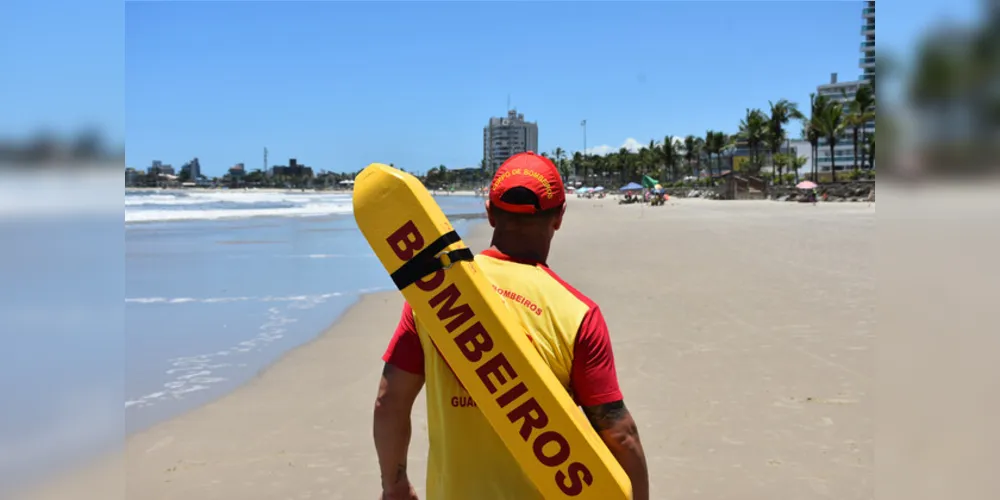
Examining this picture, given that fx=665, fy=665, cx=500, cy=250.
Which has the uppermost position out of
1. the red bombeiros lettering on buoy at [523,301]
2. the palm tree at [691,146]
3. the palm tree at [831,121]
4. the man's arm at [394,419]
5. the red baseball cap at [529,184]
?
the palm tree at [691,146]

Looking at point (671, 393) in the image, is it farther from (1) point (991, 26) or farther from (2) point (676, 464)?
(1) point (991, 26)

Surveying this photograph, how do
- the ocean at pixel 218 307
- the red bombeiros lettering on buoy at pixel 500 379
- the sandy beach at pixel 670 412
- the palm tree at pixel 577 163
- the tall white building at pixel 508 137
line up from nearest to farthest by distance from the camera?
the red bombeiros lettering on buoy at pixel 500 379 → the tall white building at pixel 508 137 → the sandy beach at pixel 670 412 → the ocean at pixel 218 307 → the palm tree at pixel 577 163

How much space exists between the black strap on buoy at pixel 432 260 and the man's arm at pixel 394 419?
0.32m

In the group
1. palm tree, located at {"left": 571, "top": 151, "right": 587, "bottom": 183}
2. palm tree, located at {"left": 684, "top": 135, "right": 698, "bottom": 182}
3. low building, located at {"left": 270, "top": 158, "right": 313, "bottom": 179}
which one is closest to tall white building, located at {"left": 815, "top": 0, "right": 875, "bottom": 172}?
palm tree, located at {"left": 684, "top": 135, "right": 698, "bottom": 182}

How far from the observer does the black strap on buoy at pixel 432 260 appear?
133cm

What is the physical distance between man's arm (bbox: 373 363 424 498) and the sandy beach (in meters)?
1.24

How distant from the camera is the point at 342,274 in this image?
1480 cm

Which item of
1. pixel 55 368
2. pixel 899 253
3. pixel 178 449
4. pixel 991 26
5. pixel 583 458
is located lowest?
pixel 178 449

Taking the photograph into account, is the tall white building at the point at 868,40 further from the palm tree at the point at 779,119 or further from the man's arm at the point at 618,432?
the palm tree at the point at 779,119

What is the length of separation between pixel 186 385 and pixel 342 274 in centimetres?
834

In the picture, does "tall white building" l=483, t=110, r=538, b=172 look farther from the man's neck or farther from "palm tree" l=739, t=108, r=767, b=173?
"palm tree" l=739, t=108, r=767, b=173

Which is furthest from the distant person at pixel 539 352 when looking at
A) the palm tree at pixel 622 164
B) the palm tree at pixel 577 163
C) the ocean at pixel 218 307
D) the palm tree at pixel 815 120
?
the palm tree at pixel 577 163

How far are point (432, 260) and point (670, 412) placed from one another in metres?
4.37

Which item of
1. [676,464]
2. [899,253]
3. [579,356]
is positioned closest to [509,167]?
[579,356]
